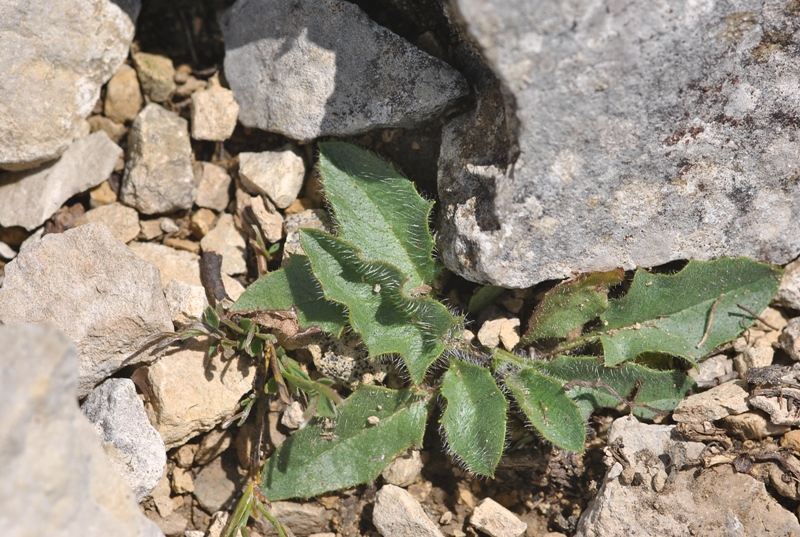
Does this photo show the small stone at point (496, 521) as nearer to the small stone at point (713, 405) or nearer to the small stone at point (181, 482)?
the small stone at point (713, 405)

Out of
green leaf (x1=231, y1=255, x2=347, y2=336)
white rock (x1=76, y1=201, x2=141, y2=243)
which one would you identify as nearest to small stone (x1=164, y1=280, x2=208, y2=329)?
green leaf (x1=231, y1=255, x2=347, y2=336)

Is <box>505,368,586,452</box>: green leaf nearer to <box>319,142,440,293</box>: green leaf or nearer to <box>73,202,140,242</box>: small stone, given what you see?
<box>319,142,440,293</box>: green leaf

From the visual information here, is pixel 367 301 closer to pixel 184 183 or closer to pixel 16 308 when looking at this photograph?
pixel 184 183

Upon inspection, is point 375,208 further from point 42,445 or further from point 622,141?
point 42,445

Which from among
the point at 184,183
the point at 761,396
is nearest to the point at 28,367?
the point at 184,183

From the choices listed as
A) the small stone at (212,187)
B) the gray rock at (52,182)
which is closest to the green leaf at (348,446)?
the small stone at (212,187)
